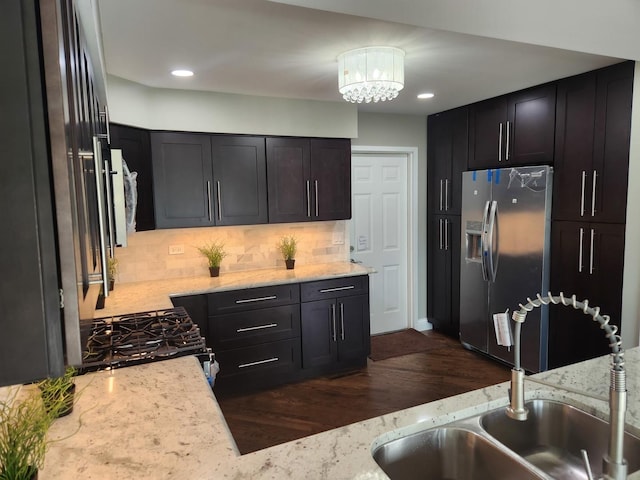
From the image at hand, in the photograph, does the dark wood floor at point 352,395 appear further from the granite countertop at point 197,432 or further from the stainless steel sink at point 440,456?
the stainless steel sink at point 440,456

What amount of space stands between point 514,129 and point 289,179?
6.66 ft

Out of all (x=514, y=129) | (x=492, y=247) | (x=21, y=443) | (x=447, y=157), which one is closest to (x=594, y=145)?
(x=514, y=129)

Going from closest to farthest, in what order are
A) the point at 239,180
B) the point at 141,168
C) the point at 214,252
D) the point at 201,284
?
the point at 141,168 → the point at 201,284 → the point at 239,180 → the point at 214,252

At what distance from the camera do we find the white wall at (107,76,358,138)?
120 inches

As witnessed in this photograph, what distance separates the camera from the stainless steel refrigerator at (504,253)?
338 cm

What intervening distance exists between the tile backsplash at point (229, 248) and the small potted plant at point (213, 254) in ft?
0.17

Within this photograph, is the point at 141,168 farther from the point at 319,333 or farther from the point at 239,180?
the point at 319,333

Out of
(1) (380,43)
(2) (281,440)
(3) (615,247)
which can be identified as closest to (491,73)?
(1) (380,43)

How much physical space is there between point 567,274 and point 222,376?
285 cm

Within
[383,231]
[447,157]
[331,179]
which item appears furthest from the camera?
[383,231]

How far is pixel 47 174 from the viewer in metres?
0.56

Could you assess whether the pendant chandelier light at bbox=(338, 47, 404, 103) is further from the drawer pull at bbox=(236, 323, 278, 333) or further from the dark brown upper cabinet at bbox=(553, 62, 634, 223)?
the drawer pull at bbox=(236, 323, 278, 333)

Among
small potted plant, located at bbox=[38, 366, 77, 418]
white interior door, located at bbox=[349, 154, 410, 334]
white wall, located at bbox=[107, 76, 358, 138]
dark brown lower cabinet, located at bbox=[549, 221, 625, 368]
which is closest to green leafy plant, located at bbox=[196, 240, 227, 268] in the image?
white wall, located at bbox=[107, 76, 358, 138]

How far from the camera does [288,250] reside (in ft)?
12.8
